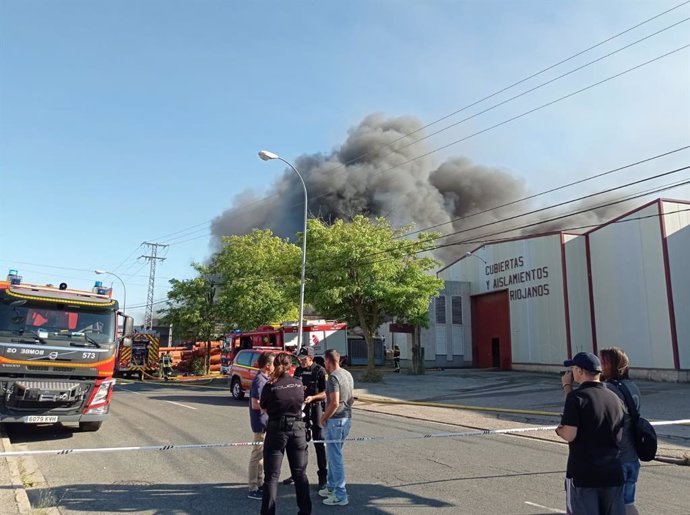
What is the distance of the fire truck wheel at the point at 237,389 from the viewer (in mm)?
16656

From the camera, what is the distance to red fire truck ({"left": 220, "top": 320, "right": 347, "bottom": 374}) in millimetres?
23562

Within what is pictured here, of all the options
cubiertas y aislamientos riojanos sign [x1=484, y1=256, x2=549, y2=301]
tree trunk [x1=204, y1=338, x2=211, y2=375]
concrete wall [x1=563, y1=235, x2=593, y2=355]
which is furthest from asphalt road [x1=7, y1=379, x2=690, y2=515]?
tree trunk [x1=204, y1=338, x2=211, y2=375]

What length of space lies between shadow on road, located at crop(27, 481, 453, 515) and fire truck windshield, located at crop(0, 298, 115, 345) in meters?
3.47

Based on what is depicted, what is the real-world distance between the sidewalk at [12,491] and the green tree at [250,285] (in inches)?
→ 855

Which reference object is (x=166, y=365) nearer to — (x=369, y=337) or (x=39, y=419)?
(x=369, y=337)

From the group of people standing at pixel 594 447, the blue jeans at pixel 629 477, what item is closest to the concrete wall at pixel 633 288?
the blue jeans at pixel 629 477

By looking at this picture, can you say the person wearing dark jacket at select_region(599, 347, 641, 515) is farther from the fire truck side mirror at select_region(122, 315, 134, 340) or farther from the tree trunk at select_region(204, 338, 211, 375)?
the tree trunk at select_region(204, 338, 211, 375)

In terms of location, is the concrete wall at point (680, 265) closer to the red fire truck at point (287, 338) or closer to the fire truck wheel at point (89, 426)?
the red fire truck at point (287, 338)

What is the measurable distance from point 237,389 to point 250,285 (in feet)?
43.8

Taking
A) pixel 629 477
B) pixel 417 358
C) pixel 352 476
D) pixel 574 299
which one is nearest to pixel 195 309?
pixel 417 358

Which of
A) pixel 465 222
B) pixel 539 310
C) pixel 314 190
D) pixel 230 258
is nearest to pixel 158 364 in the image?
pixel 230 258

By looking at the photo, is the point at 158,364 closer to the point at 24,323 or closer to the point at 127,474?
the point at 24,323

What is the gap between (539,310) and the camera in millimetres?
27938

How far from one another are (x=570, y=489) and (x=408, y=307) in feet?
58.3
